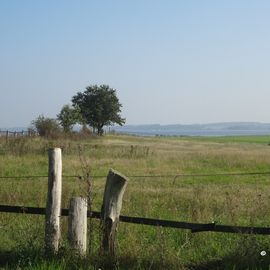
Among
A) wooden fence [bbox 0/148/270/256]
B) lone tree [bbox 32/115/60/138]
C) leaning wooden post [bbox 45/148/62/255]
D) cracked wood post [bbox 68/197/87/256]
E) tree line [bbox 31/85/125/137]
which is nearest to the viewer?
wooden fence [bbox 0/148/270/256]

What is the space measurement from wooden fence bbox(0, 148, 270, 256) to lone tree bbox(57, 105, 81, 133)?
77.9m

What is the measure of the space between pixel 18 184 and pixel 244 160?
79.7ft

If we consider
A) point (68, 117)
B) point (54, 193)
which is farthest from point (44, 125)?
point (54, 193)

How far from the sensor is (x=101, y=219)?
7.56 metres

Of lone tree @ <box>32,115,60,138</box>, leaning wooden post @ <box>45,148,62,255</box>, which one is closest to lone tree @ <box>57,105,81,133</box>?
lone tree @ <box>32,115,60,138</box>

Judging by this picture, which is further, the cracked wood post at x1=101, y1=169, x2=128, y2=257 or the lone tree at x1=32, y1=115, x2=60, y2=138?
the lone tree at x1=32, y1=115, x2=60, y2=138

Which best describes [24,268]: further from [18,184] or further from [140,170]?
[140,170]

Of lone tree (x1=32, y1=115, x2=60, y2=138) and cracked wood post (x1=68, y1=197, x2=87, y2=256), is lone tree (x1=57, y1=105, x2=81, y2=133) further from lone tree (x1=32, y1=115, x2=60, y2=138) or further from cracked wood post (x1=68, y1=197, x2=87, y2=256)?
cracked wood post (x1=68, y1=197, x2=87, y2=256)

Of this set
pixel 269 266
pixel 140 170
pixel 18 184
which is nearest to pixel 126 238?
pixel 269 266

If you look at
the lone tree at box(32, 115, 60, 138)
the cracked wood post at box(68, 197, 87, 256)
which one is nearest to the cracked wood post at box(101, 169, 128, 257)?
the cracked wood post at box(68, 197, 87, 256)

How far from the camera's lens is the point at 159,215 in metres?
12.0

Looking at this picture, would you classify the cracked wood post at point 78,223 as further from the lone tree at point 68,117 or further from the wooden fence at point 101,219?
the lone tree at point 68,117

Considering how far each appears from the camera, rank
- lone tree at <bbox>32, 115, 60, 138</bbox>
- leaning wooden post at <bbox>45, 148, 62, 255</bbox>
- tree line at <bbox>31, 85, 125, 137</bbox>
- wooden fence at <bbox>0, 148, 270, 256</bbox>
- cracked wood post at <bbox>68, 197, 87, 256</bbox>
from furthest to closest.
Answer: tree line at <bbox>31, 85, 125, 137</bbox>, lone tree at <bbox>32, 115, 60, 138</bbox>, leaning wooden post at <bbox>45, 148, 62, 255</bbox>, cracked wood post at <bbox>68, 197, 87, 256</bbox>, wooden fence at <bbox>0, 148, 270, 256</bbox>

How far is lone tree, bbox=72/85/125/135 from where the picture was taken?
107 meters
